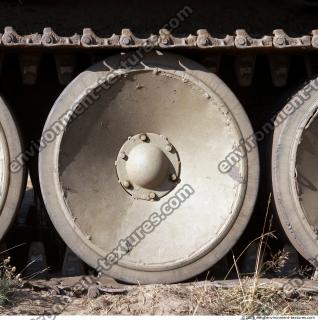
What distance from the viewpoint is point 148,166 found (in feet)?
13.0

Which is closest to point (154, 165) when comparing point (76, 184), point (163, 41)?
point (76, 184)

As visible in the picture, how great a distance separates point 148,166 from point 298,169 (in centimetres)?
88

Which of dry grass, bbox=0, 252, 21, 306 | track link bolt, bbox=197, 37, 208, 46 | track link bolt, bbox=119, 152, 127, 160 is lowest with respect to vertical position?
dry grass, bbox=0, 252, 21, 306

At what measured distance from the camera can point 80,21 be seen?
425 centimetres

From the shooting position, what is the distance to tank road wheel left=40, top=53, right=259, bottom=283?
3.83 meters

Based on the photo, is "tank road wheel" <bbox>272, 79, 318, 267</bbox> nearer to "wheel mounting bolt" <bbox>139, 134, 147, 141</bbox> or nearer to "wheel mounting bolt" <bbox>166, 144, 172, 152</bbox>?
"wheel mounting bolt" <bbox>166, 144, 172, 152</bbox>

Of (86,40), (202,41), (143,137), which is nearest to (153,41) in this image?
(202,41)

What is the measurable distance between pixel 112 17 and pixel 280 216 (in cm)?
159

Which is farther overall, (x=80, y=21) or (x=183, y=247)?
(x=80, y=21)

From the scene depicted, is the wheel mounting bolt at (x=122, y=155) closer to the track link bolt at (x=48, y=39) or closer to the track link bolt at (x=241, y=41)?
the track link bolt at (x=48, y=39)

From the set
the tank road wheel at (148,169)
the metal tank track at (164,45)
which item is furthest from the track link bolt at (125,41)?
the tank road wheel at (148,169)

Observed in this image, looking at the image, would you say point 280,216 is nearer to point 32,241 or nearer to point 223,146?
point 223,146

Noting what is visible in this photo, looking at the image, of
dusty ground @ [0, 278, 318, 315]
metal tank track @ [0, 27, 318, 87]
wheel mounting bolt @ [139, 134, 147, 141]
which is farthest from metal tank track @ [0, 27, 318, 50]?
dusty ground @ [0, 278, 318, 315]

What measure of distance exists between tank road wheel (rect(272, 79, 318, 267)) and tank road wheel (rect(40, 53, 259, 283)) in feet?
0.58
